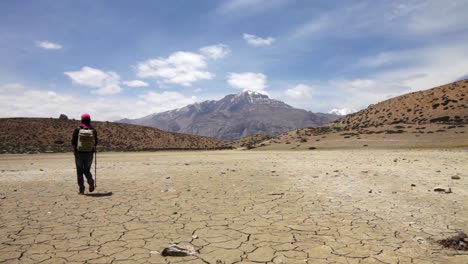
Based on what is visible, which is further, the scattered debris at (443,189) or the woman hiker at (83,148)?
the woman hiker at (83,148)

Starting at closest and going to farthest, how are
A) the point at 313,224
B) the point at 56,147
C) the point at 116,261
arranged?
the point at 116,261 → the point at 313,224 → the point at 56,147

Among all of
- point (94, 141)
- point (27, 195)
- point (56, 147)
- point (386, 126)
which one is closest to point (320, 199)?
point (94, 141)

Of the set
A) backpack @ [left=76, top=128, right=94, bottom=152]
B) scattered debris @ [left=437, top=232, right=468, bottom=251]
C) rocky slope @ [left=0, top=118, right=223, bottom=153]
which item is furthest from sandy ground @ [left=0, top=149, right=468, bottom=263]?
rocky slope @ [left=0, top=118, right=223, bottom=153]

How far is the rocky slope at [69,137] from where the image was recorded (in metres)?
41.8

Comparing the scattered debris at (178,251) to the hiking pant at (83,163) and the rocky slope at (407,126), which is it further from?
the rocky slope at (407,126)

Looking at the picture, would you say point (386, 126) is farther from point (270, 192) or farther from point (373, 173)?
point (270, 192)

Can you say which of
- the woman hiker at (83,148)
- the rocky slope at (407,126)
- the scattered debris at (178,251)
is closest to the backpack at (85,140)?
the woman hiker at (83,148)

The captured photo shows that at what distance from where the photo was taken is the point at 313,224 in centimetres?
609

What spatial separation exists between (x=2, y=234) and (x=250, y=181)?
24.1ft

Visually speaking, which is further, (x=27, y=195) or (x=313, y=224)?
(x=27, y=195)

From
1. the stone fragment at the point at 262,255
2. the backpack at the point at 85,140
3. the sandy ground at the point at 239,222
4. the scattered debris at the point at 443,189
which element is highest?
the backpack at the point at 85,140

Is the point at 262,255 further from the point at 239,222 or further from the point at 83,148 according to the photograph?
the point at 83,148

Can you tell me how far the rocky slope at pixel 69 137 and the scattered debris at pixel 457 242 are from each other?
1563 inches

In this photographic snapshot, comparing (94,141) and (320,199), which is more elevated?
(94,141)
